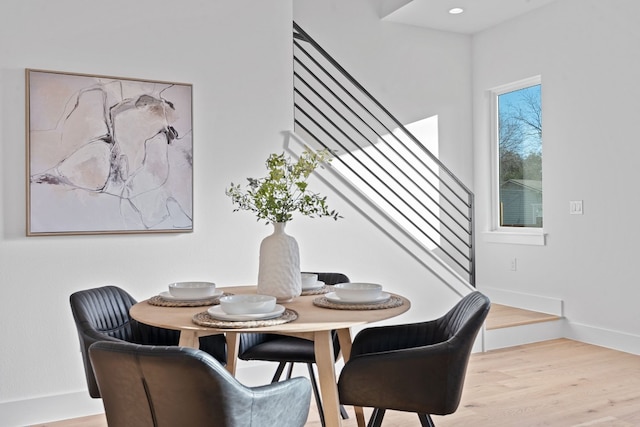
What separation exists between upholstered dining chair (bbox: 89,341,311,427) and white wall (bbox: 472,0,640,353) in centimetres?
363

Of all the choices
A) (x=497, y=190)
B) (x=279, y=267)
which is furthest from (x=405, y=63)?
(x=279, y=267)

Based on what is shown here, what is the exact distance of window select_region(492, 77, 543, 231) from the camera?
5258 mm

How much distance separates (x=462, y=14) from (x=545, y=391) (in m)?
3.39

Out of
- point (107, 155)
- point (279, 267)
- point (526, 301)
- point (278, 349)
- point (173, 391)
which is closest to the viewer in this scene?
point (173, 391)

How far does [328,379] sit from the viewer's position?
2111 millimetres

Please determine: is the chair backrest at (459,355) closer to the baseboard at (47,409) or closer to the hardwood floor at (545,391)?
the hardwood floor at (545,391)

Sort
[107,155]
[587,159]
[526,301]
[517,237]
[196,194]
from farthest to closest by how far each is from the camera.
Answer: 1. [517,237]
2. [526,301]
3. [587,159]
4. [196,194]
5. [107,155]

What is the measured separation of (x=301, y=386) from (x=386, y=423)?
1.40 meters

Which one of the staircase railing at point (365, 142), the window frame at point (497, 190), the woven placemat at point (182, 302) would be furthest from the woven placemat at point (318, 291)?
the window frame at point (497, 190)

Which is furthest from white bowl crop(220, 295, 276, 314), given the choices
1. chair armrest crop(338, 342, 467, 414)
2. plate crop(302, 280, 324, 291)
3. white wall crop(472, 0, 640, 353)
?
white wall crop(472, 0, 640, 353)

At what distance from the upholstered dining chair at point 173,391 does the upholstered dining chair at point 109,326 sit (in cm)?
50

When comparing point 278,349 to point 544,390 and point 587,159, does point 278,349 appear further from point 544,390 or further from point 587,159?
point 587,159

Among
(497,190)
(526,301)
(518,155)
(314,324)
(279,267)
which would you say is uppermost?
(518,155)

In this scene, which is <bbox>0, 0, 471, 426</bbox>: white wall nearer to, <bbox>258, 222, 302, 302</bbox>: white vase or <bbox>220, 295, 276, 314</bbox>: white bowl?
<bbox>258, 222, 302, 302</bbox>: white vase
